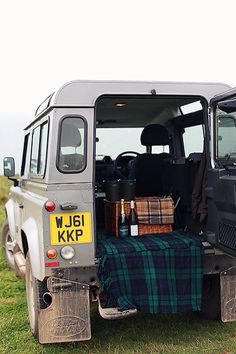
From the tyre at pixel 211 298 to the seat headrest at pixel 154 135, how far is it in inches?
74.6

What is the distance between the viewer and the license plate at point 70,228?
157 inches

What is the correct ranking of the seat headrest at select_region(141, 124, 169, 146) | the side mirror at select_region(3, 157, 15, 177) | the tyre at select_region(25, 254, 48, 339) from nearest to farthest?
the tyre at select_region(25, 254, 48, 339)
the seat headrest at select_region(141, 124, 169, 146)
the side mirror at select_region(3, 157, 15, 177)

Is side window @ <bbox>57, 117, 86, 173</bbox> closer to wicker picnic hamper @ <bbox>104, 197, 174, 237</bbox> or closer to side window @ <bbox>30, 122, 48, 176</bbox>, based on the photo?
side window @ <bbox>30, 122, 48, 176</bbox>

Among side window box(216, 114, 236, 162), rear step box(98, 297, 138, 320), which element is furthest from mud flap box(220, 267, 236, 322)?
side window box(216, 114, 236, 162)

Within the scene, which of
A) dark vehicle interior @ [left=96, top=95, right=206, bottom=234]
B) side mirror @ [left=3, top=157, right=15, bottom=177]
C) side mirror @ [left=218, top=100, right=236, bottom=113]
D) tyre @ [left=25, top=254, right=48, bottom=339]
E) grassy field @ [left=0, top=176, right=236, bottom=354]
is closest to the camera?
side mirror @ [left=218, top=100, right=236, bottom=113]

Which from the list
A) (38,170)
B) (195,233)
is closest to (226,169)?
(195,233)

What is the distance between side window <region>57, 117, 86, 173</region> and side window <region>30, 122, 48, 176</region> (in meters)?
0.30

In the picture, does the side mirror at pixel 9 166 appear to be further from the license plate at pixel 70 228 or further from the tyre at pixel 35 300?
the license plate at pixel 70 228

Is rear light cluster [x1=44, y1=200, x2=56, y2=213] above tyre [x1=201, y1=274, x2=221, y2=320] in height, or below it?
above

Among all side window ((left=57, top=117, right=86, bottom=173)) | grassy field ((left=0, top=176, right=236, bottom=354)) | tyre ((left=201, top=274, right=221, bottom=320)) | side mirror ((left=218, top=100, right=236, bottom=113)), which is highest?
side mirror ((left=218, top=100, right=236, bottom=113))

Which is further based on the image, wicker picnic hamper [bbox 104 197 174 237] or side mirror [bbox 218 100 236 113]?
wicker picnic hamper [bbox 104 197 174 237]

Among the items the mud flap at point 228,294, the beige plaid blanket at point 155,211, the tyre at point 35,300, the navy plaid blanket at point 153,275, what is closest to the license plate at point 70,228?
the navy plaid blanket at point 153,275

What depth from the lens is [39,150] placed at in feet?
16.2

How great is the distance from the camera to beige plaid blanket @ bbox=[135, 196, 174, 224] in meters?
4.85
